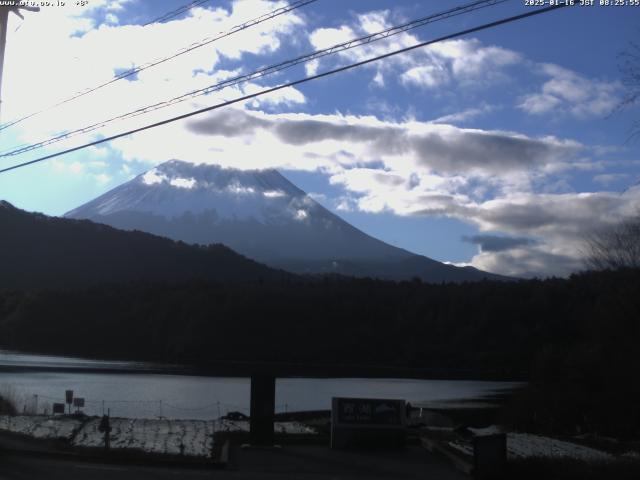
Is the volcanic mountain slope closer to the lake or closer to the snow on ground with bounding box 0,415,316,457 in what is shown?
the lake

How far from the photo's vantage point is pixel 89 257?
128 meters

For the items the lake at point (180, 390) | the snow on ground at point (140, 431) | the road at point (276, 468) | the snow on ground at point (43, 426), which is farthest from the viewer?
the lake at point (180, 390)

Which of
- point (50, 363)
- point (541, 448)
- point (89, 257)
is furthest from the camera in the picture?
point (89, 257)

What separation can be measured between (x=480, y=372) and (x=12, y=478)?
83411 millimetres

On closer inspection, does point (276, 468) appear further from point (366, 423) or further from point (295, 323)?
point (295, 323)

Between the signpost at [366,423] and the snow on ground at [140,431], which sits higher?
the signpost at [366,423]

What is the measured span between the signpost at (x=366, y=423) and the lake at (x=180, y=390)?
1957cm

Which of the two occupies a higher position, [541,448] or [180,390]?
[541,448]

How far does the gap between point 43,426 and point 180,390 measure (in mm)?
35267

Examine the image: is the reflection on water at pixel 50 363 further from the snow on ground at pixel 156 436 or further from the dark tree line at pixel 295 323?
the snow on ground at pixel 156 436

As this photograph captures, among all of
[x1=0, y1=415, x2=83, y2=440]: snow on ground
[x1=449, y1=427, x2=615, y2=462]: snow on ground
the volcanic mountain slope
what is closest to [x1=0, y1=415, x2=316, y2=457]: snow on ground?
[x1=0, y1=415, x2=83, y2=440]: snow on ground

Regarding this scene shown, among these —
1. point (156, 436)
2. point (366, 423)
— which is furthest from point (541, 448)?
point (156, 436)

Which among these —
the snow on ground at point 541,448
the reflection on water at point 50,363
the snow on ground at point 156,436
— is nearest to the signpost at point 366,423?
the snow on ground at point 541,448

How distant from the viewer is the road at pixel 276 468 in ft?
49.4
